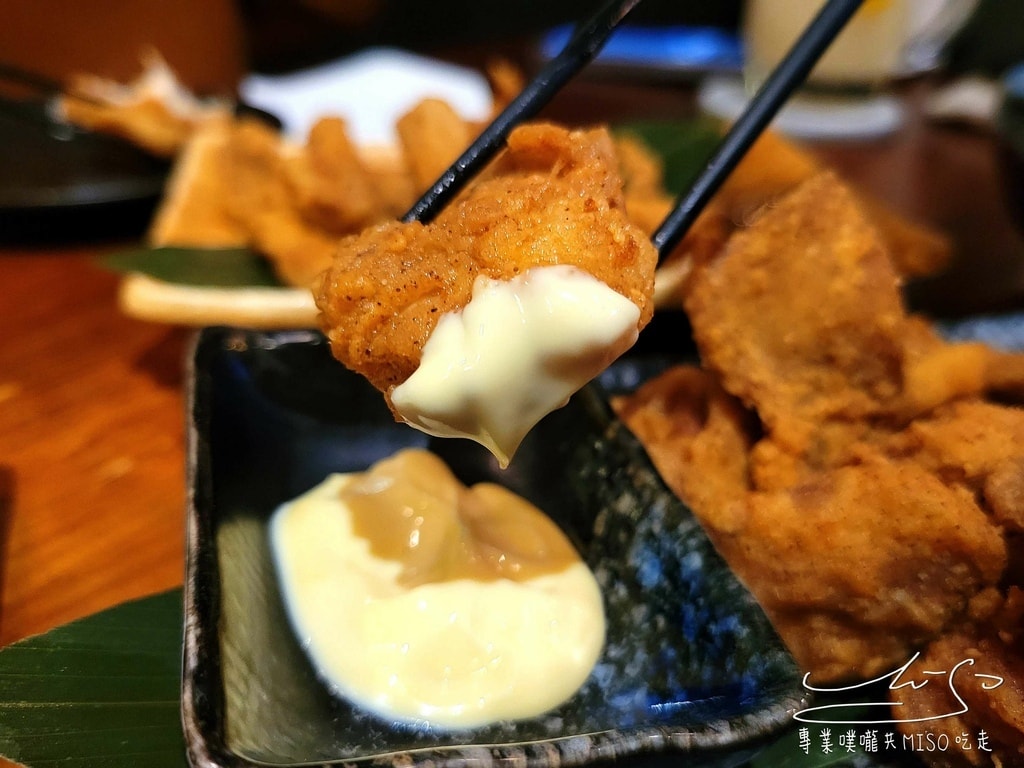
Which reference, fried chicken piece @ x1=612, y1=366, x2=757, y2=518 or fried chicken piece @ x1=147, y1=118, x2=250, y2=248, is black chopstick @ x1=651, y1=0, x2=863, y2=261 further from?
fried chicken piece @ x1=147, y1=118, x2=250, y2=248

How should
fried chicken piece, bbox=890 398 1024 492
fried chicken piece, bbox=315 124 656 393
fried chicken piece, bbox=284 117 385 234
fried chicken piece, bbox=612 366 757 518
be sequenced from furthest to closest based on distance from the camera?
fried chicken piece, bbox=284 117 385 234, fried chicken piece, bbox=612 366 757 518, fried chicken piece, bbox=890 398 1024 492, fried chicken piece, bbox=315 124 656 393

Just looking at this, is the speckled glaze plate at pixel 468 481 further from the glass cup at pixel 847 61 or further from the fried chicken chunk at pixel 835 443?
the glass cup at pixel 847 61

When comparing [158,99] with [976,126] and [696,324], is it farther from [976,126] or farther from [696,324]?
[976,126]

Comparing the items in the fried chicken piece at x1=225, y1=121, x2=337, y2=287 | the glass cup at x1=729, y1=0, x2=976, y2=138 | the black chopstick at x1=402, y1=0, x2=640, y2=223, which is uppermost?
the glass cup at x1=729, y1=0, x2=976, y2=138

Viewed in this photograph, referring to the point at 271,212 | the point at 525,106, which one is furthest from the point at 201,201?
the point at 525,106

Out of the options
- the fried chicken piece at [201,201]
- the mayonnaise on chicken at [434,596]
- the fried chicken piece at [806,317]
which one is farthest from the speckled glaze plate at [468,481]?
the fried chicken piece at [201,201]

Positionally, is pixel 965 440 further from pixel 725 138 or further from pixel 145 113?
pixel 145 113

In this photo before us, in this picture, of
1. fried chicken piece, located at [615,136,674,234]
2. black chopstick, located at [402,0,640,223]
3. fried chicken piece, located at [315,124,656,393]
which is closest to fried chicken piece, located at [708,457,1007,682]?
fried chicken piece, located at [315,124,656,393]
